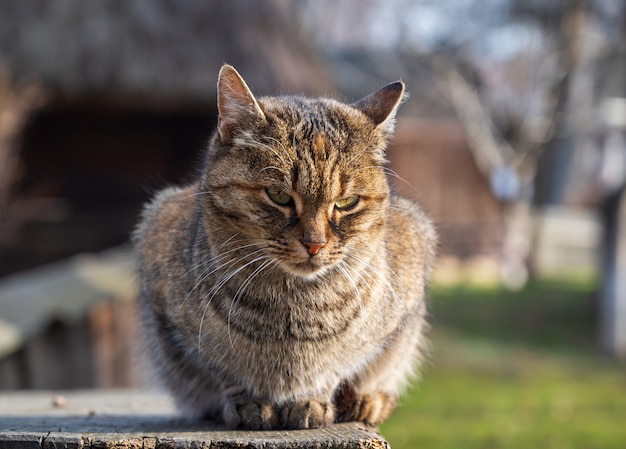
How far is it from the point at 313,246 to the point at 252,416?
0.56 metres

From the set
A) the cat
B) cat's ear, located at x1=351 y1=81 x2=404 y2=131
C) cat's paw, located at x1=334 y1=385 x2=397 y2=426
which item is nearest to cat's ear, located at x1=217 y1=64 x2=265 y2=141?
the cat

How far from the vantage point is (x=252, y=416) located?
96.5 inches

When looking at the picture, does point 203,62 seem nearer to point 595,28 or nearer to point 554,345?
point 554,345

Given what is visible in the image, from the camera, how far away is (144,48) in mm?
9805

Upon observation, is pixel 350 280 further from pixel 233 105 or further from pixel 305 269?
pixel 233 105

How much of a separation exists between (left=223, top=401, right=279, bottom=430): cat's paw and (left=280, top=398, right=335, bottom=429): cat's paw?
0.04m

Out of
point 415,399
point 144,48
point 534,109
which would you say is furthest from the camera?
point 534,109

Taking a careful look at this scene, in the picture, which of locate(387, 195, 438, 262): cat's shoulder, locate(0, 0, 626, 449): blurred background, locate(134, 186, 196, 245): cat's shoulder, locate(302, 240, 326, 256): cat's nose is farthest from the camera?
locate(0, 0, 626, 449): blurred background

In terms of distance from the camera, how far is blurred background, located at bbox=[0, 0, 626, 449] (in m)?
6.42

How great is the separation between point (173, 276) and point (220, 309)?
310mm

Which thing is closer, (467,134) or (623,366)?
(623,366)

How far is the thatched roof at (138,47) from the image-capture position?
9508 millimetres

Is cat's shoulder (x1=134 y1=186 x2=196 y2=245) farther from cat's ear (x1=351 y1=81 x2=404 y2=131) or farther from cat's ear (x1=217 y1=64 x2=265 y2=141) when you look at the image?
cat's ear (x1=351 y1=81 x2=404 y2=131)

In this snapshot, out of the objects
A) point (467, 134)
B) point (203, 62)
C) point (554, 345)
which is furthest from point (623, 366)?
point (467, 134)
